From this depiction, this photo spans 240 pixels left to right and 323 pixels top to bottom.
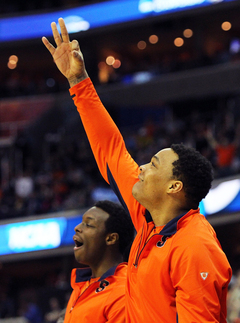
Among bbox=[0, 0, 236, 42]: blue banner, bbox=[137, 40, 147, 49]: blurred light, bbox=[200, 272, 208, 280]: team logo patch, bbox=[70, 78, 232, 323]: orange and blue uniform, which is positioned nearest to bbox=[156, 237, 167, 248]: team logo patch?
bbox=[70, 78, 232, 323]: orange and blue uniform

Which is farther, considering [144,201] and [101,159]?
[101,159]

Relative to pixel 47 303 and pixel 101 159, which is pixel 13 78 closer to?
pixel 47 303

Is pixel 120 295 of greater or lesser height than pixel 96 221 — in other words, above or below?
below

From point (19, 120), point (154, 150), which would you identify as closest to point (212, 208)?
point (154, 150)

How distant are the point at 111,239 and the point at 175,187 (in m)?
0.75

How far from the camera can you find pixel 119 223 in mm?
2697

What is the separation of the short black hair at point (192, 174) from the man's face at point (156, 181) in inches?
1.4

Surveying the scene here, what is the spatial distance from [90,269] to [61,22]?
144cm

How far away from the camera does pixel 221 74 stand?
14562 mm

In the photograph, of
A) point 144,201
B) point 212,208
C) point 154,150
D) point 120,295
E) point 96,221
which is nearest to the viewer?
point 144,201

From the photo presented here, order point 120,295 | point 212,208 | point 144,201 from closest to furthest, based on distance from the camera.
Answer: point 144,201, point 120,295, point 212,208

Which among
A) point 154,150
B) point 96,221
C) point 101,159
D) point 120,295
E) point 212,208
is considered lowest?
point 212,208

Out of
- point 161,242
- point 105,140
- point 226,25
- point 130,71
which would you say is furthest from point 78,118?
point 161,242

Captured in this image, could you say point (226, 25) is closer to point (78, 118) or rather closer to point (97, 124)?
point (78, 118)
